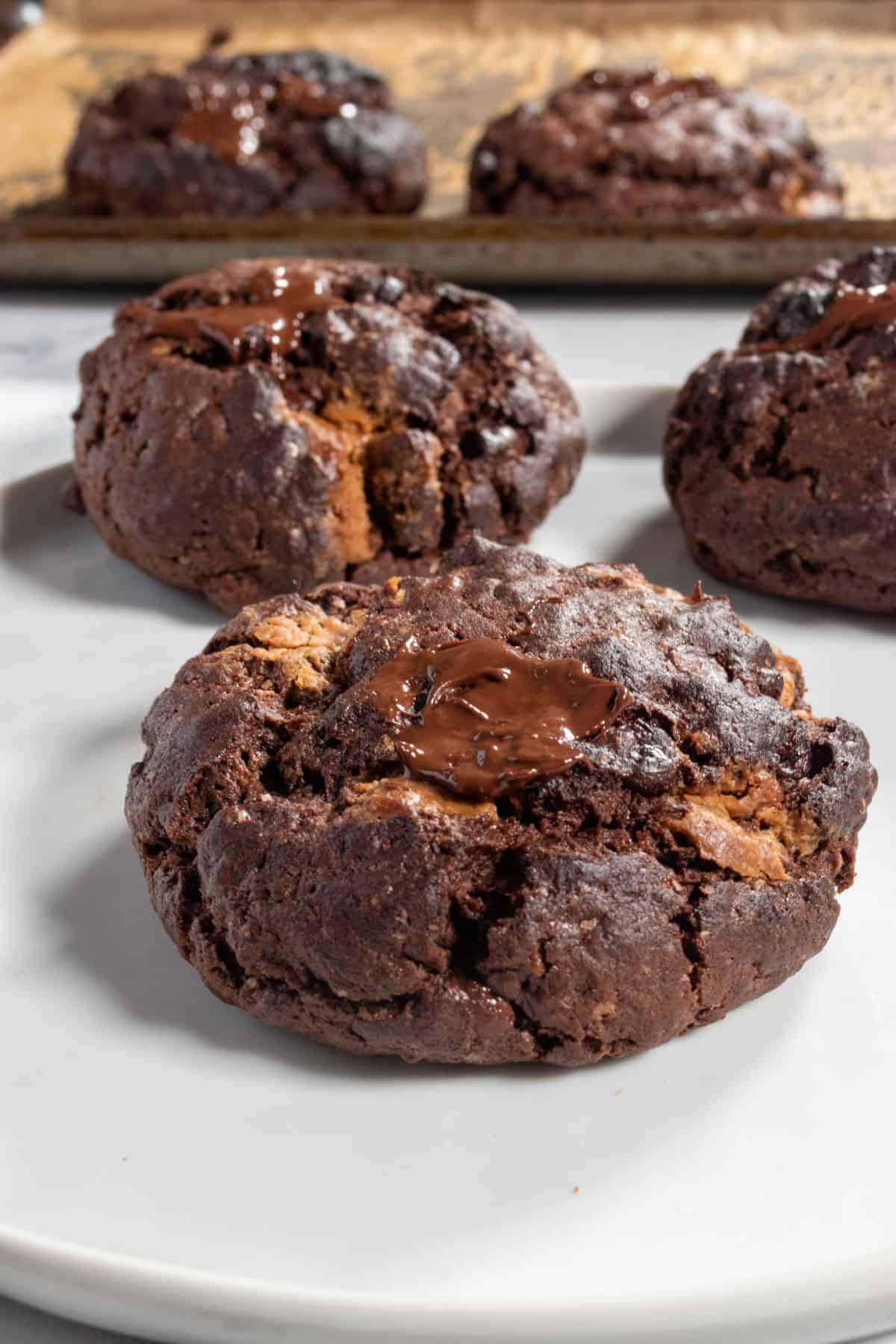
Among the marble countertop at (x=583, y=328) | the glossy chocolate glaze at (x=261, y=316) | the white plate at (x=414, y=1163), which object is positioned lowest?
the marble countertop at (x=583, y=328)

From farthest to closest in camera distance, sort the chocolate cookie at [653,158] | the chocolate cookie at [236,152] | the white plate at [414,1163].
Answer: the chocolate cookie at [236,152], the chocolate cookie at [653,158], the white plate at [414,1163]

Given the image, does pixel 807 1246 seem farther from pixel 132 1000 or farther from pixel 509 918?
pixel 132 1000

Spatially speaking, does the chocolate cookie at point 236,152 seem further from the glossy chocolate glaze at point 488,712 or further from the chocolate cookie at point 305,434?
the glossy chocolate glaze at point 488,712

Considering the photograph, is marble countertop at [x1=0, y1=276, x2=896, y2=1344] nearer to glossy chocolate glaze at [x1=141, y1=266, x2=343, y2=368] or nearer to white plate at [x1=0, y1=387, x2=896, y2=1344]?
glossy chocolate glaze at [x1=141, y1=266, x2=343, y2=368]

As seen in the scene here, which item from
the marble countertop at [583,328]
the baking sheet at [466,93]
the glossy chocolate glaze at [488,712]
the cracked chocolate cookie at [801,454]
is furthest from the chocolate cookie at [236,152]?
the glossy chocolate glaze at [488,712]

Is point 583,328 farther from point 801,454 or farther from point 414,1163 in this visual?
point 414,1163

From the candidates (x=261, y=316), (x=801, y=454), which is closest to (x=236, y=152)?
(x=261, y=316)
